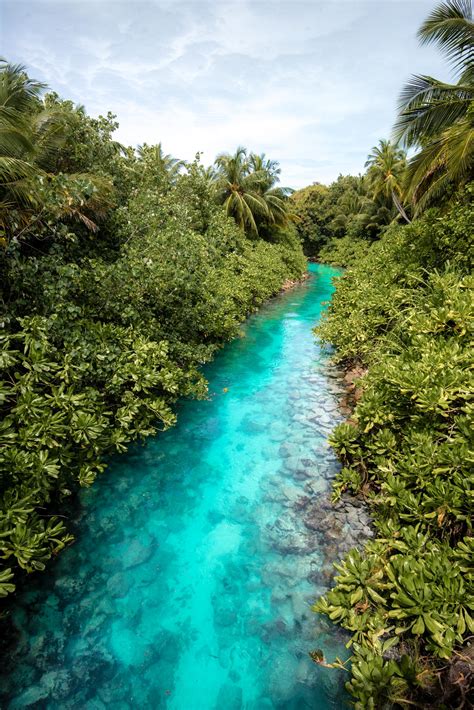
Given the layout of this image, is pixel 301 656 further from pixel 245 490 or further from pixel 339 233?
pixel 339 233

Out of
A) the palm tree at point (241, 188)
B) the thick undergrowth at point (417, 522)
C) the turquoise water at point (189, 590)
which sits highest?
the palm tree at point (241, 188)

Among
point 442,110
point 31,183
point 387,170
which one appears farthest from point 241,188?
point 31,183

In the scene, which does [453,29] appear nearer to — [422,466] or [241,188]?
[422,466]

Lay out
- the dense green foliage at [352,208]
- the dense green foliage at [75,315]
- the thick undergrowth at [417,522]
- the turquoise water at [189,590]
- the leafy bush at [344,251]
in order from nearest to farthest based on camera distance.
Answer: the thick undergrowth at [417,522] < the turquoise water at [189,590] < the dense green foliage at [75,315] < the dense green foliage at [352,208] < the leafy bush at [344,251]

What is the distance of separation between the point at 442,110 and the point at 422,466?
955 cm

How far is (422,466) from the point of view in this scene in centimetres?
387

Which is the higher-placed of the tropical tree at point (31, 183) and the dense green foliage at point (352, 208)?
the dense green foliage at point (352, 208)

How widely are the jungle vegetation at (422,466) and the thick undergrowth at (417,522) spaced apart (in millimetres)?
12

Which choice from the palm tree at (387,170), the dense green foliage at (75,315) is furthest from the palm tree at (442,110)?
the palm tree at (387,170)

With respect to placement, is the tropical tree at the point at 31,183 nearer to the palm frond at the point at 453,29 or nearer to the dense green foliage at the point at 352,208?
the palm frond at the point at 453,29

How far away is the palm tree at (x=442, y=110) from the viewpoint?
801 centimetres

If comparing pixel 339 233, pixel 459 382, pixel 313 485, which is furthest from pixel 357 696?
pixel 339 233

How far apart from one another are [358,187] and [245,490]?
43.4 m

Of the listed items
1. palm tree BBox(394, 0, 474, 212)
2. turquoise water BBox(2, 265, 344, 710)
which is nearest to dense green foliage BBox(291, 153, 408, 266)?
palm tree BBox(394, 0, 474, 212)
